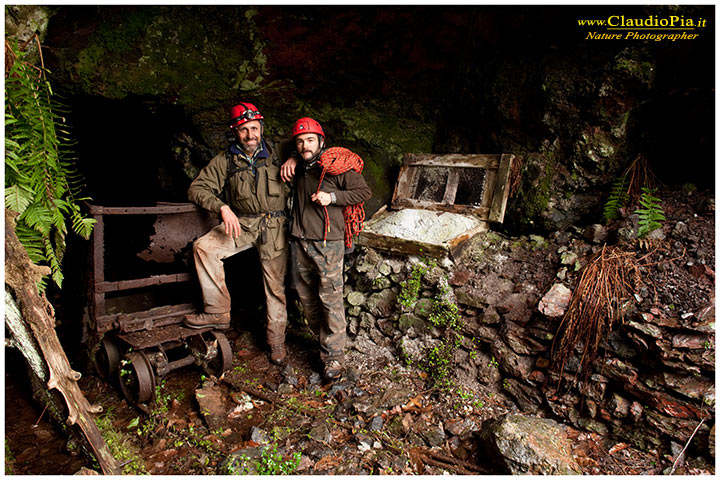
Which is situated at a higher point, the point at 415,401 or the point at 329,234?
the point at 329,234

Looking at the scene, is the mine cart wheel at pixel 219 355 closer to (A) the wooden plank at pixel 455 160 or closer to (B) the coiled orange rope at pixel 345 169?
(B) the coiled orange rope at pixel 345 169

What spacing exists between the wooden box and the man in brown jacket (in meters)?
0.90

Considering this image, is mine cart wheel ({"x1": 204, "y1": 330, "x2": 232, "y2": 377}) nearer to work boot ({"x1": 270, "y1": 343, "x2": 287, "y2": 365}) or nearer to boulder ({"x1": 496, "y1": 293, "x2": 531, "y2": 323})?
work boot ({"x1": 270, "y1": 343, "x2": 287, "y2": 365})

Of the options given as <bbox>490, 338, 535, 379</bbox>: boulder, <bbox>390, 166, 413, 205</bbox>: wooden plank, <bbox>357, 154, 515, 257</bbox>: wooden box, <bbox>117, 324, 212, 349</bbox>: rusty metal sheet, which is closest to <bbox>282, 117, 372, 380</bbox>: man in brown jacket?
<bbox>357, 154, 515, 257</bbox>: wooden box

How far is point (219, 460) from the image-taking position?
344 centimetres

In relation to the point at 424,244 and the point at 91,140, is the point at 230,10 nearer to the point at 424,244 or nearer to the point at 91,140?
the point at 91,140

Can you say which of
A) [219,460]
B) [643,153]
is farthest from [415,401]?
[643,153]

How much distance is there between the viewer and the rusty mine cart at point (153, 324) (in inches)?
161

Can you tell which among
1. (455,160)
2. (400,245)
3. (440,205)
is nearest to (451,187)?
(440,205)

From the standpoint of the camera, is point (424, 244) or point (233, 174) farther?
point (424, 244)

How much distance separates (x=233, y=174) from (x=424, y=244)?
2.26 metres

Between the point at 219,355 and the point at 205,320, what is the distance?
0.47 metres

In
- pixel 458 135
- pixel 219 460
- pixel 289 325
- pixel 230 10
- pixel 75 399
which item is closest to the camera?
pixel 75 399

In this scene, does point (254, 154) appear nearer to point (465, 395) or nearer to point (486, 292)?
point (486, 292)
